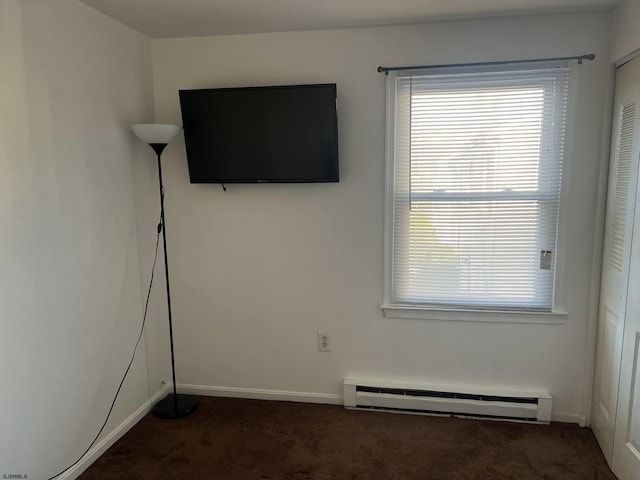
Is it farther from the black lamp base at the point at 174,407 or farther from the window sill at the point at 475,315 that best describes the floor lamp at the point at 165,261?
the window sill at the point at 475,315

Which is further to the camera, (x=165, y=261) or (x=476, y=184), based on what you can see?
(x=165, y=261)

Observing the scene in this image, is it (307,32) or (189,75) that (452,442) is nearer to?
(307,32)

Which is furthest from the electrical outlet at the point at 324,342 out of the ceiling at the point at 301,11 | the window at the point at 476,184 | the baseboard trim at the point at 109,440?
the ceiling at the point at 301,11

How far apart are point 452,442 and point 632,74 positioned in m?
2.03

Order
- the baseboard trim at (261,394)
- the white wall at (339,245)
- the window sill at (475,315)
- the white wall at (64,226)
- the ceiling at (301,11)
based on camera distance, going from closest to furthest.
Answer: the white wall at (64,226), the ceiling at (301,11), the white wall at (339,245), the window sill at (475,315), the baseboard trim at (261,394)

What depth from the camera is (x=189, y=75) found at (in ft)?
8.54

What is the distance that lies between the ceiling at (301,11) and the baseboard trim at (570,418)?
2.19 m

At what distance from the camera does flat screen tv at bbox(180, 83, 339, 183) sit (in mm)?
2395

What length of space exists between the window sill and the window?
33 millimetres

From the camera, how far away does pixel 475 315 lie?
251 cm

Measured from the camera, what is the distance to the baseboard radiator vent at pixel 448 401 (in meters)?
2.47

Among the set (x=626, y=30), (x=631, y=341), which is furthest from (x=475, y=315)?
(x=626, y=30)

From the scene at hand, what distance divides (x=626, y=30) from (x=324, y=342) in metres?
2.25

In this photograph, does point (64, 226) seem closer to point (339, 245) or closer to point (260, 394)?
point (339, 245)
